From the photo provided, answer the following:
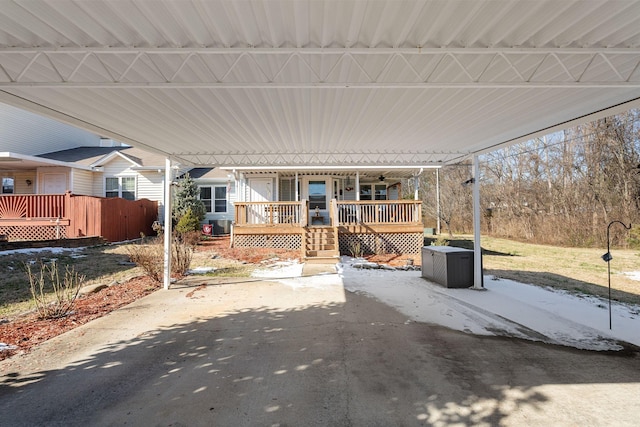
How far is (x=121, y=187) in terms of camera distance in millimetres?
18312

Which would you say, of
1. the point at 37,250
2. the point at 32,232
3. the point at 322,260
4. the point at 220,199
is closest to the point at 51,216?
the point at 32,232

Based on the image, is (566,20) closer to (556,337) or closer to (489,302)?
(556,337)

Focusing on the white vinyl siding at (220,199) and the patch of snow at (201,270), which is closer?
the patch of snow at (201,270)

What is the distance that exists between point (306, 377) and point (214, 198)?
656 inches

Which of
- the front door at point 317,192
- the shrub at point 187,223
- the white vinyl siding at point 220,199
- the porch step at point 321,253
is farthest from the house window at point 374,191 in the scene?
the shrub at point 187,223

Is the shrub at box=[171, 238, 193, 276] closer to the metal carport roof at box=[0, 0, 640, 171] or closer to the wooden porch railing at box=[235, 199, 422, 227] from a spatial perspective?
the metal carport roof at box=[0, 0, 640, 171]

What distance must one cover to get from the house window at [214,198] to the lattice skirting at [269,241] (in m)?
5.88

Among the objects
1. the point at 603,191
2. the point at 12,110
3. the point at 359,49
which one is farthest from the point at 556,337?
the point at 12,110

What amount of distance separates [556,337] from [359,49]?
4.60 meters

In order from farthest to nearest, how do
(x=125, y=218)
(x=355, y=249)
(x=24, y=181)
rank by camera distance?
(x=24, y=181)
(x=125, y=218)
(x=355, y=249)

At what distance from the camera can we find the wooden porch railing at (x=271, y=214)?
43.6ft

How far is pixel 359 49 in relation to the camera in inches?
126

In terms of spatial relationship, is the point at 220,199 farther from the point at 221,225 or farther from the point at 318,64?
the point at 318,64

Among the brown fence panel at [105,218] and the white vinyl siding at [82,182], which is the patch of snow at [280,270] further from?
the white vinyl siding at [82,182]
